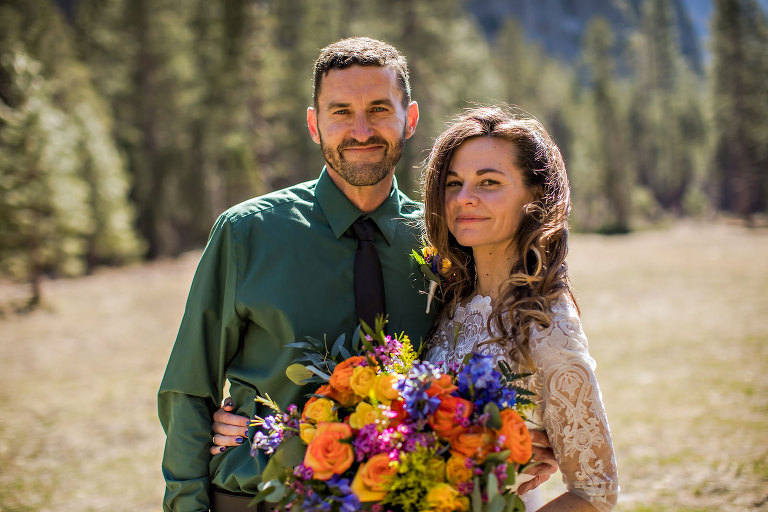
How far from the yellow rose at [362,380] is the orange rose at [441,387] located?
196mm

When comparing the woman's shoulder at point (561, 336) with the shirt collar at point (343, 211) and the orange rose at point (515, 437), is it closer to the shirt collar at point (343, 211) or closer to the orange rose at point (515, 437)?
the orange rose at point (515, 437)

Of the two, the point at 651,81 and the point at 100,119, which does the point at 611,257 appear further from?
the point at 651,81

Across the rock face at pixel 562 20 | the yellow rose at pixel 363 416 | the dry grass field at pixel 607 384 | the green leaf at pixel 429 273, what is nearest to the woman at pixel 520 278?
the green leaf at pixel 429 273

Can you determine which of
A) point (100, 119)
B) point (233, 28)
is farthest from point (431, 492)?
point (100, 119)

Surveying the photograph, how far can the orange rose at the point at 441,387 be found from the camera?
1.80 metres

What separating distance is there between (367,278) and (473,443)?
1.11 meters

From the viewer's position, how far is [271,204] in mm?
2816

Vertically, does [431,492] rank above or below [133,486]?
above

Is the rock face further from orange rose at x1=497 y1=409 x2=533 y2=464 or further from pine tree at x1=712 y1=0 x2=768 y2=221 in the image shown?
orange rose at x1=497 y1=409 x2=533 y2=464

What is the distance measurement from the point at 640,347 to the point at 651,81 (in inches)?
1758

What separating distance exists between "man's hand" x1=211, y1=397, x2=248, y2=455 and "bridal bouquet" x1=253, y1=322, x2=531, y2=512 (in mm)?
694

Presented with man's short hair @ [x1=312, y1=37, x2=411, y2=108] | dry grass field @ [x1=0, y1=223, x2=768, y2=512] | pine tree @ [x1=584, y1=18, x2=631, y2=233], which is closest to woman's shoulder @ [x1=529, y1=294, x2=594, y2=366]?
man's short hair @ [x1=312, y1=37, x2=411, y2=108]

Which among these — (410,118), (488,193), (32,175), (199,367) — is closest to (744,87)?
(32,175)

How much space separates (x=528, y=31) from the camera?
110 meters
